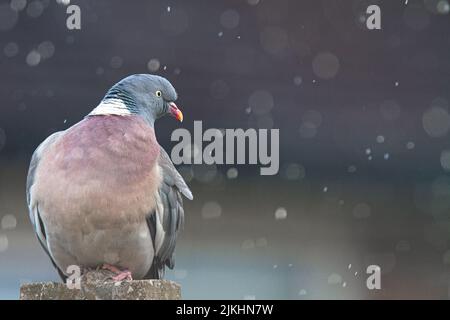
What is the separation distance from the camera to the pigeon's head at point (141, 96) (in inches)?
108

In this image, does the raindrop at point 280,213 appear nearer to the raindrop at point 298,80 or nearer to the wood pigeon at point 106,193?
the raindrop at point 298,80

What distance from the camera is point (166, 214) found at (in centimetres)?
272

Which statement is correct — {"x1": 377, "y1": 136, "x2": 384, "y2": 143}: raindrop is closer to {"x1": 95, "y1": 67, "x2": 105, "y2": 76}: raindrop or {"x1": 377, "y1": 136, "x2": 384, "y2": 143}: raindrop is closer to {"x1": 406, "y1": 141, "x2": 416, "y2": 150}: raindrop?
{"x1": 406, "y1": 141, "x2": 416, "y2": 150}: raindrop

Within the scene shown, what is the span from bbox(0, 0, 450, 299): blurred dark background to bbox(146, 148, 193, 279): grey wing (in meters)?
1.43

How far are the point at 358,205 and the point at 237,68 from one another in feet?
3.04

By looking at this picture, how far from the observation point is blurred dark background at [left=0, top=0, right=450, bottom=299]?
13.9 ft

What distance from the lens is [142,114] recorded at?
2.79 metres

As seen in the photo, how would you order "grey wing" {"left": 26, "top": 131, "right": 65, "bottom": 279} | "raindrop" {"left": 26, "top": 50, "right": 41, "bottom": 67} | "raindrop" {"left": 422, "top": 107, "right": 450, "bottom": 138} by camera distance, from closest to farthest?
"grey wing" {"left": 26, "top": 131, "right": 65, "bottom": 279} < "raindrop" {"left": 26, "top": 50, "right": 41, "bottom": 67} < "raindrop" {"left": 422, "top": 107, "right": 450, "bottom": 138}

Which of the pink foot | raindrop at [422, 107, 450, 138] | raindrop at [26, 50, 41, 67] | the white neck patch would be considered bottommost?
the pink foot

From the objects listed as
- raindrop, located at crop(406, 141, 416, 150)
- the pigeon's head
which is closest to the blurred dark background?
raindrop, located at crop(406, 141, 416, 150)

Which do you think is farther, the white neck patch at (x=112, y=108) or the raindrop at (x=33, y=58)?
the raindrop at (x=33, y=58)

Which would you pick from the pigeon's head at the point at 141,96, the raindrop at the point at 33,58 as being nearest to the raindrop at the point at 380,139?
the raindrop at the point at 33,58
